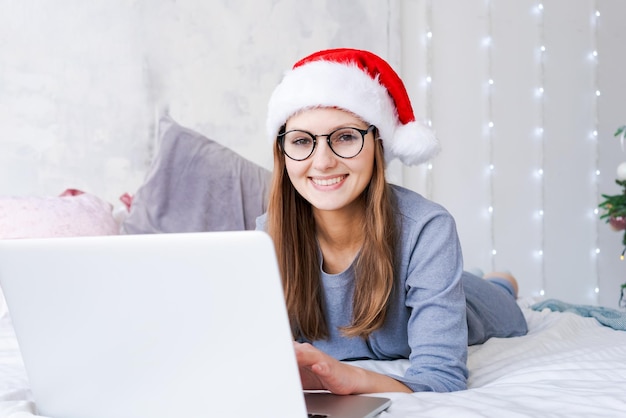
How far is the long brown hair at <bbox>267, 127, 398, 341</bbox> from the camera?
4.31 ft

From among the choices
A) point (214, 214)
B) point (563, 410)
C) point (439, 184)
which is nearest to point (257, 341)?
point (563, 410)

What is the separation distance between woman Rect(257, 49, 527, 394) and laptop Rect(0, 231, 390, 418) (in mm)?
534

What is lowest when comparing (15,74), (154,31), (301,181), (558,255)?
(558,255)

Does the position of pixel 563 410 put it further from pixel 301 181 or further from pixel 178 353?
pixel 301 181

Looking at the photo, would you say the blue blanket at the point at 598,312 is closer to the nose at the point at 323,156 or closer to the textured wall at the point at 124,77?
the nose at the point at 323,156

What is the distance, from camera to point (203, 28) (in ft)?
9.07

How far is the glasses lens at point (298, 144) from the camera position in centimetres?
133

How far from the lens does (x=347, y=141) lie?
1.34 metres

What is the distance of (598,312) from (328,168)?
115 centimetres

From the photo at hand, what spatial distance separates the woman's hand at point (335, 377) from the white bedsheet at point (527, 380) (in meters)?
0.03

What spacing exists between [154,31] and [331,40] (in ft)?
2.44

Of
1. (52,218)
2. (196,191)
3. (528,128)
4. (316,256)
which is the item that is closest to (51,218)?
(52,218)

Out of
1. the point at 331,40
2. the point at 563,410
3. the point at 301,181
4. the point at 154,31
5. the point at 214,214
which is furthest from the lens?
the point at 331,40

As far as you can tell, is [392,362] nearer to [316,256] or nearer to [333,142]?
[316,256]
